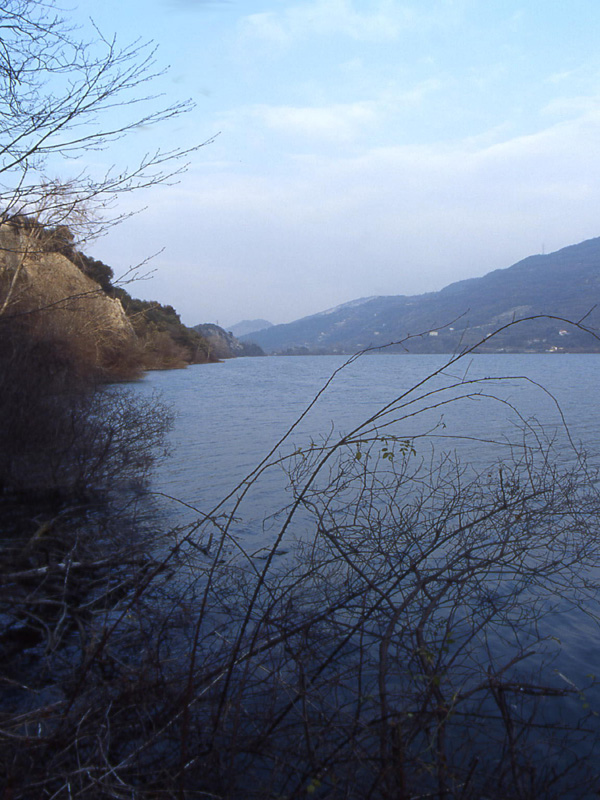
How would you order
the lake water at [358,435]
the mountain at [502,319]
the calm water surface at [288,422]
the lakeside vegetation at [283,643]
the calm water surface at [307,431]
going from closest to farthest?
the lakeside vegetation at [283,643] → the lake water at [358,435] → the calm water surface at [307,431] → the calm water surface at [288,422] → the mountain at [502,319]

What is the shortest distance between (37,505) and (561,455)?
38.9ft

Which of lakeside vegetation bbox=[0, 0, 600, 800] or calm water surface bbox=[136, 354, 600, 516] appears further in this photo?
calm water surface bbox=[136, 354, 600, 516]

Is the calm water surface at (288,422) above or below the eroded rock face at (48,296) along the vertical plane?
below

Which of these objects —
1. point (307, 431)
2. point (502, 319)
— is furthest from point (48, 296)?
point (502, 319)

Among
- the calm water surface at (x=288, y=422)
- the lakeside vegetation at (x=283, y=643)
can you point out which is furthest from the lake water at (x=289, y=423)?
the lakeside vegetation at (x=283, y=643)

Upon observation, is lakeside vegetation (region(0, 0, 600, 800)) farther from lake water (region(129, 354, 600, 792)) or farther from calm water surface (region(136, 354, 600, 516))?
calm water surface (region(136, 354, 600, 516))

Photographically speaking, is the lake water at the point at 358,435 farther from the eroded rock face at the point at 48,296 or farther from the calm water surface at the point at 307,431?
the eroded rock face at the point at 48,296

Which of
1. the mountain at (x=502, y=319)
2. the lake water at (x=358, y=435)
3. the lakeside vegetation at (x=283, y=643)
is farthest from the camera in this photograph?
the mountain at (x=502, y=319)

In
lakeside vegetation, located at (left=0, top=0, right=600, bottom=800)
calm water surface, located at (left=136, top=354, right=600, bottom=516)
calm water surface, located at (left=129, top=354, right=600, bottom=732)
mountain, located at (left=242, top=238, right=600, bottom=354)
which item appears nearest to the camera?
lakeside vegetation, located at (left=0, top=0, right=600, bottom=800)

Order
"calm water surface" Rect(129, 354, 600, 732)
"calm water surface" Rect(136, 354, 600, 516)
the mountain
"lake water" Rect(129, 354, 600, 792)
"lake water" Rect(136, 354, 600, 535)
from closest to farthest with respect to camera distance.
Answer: "lake water" Rect(129, 354, 600, 792), "calm water surface" Rect(129, 354, 600, 732), "lake water" Rect(136, 354, 600, 535), "calm water surface" Rect(136, 354, 600, 516), the mountain

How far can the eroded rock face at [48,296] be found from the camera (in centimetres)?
622

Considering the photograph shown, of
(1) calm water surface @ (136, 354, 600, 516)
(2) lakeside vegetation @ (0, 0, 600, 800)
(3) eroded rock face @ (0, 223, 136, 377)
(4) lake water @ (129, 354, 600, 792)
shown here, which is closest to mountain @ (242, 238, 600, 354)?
(1) calm water surface @ (136, 354, 600, 516)

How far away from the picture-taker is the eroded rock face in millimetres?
6220

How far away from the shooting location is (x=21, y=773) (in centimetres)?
309
